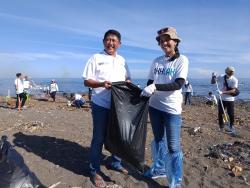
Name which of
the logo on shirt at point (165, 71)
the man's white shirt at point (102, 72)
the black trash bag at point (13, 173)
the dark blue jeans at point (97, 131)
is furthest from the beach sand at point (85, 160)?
the logo on shirt at point (165, 71)

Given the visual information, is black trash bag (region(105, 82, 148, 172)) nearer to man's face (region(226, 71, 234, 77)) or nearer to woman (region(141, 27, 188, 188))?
woman (region(141, 27, 188, 188))

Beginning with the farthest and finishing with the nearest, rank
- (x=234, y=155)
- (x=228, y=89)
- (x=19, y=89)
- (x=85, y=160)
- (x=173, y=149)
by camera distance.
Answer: (x=19, y=89)
(x=228, y=89)
(x=234, y=155)
(x=85, y=160)
(x=173, y=149)

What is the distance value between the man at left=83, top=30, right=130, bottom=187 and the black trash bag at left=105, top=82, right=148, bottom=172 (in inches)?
4.0

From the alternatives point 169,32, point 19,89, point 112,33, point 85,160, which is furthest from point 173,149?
point 19,89

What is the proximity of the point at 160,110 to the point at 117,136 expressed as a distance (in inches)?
25.5

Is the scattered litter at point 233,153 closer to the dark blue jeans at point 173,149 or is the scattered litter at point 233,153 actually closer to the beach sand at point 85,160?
the beach sand at point 85,160

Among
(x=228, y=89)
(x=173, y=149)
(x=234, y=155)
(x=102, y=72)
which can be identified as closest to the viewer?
(x=173, y=149)

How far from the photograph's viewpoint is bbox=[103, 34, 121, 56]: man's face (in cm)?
468

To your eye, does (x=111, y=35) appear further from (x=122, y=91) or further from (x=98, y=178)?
(x=98, y=178)

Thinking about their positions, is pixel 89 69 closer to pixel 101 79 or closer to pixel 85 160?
pixel 101 79

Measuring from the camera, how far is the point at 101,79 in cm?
472

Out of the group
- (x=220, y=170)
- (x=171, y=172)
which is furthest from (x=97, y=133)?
(x=220, y=170)

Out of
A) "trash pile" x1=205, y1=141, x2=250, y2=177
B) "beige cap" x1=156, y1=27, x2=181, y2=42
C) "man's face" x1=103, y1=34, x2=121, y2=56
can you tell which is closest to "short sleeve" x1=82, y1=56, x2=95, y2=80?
"man's face" x1=103, y1=34, x2=121, y2=56

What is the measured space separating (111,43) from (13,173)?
1991 mm
